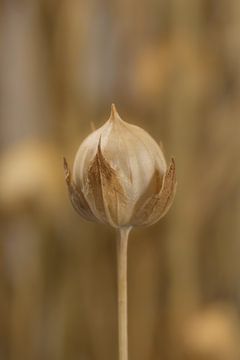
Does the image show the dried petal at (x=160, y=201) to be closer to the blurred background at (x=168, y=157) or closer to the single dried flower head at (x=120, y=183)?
the single dried flower head at (x=120, y=183)

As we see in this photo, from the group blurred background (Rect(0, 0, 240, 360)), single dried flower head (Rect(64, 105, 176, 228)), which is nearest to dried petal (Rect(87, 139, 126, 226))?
single dried flower head (Rect(64, 105, 176, 228))

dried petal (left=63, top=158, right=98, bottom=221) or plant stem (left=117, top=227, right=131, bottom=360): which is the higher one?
dried petal (left=63, top=158, right=98, bottom=221)

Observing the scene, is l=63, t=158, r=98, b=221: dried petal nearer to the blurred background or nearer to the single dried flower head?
the single dried flower head

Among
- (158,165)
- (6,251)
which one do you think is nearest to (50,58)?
(6,251)

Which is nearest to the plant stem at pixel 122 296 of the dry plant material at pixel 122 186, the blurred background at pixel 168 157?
the dry plant material at pixel 122 186

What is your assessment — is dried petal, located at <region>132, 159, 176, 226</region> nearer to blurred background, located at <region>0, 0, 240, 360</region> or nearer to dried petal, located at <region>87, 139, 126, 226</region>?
dried petal, located at <region>87, 139, 126, 226</region>

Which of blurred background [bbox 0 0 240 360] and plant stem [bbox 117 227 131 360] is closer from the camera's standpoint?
plant stem [bbox 117 227 131 360]

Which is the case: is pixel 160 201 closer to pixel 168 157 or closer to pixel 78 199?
pixel 78 199

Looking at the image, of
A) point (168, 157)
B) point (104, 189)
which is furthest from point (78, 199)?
point (168, 157)
